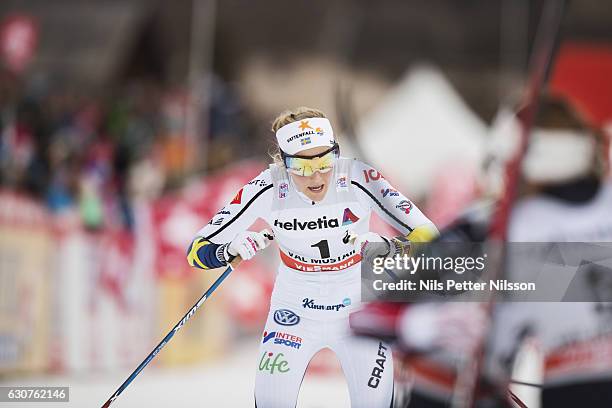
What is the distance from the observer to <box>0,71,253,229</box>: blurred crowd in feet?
27.9

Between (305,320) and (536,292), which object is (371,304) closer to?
(305,320)

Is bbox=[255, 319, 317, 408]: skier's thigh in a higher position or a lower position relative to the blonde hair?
lower

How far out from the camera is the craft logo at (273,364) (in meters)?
3.66

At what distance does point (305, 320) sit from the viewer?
3748 millimetres

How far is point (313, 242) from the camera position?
11.9 feet

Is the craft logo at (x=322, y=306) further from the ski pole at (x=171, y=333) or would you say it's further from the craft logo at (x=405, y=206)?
the craft logo at (x=405, y=206)

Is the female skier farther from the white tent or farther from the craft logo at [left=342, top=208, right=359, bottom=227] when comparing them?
the white tent

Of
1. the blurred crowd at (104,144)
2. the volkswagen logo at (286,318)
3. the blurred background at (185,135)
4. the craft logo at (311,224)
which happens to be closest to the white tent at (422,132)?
the blurred background at (185,135)

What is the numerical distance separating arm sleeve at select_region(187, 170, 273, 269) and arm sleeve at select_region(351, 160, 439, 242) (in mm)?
330

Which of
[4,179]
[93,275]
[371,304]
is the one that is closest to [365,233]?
[371,304]

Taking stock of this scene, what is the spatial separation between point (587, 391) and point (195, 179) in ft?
21.5

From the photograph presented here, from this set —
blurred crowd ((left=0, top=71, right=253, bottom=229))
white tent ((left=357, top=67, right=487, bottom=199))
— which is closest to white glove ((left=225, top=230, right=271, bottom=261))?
blurred crowd ((left=0, top=71, right=253, bottom=229))

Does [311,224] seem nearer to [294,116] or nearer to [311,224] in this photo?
[311,224]

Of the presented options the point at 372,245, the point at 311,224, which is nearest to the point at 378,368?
the point at 372,245
